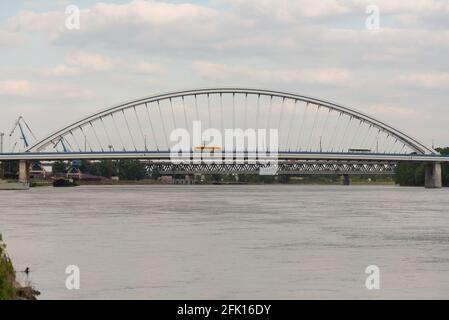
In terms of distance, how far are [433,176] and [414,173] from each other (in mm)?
19027

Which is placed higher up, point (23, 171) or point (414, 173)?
point (414, 173)

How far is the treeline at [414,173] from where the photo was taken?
6004 inches

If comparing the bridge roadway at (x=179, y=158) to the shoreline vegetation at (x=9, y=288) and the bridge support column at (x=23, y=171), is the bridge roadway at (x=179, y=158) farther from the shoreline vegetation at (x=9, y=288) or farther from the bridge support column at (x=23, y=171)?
the shoreline vegetation at (x=9, y=288)

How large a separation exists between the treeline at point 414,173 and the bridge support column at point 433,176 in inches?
352

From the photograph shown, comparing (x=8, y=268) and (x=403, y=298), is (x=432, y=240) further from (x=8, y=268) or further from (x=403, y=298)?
(x=8, y=268)

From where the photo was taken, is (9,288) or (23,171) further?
(23,171)

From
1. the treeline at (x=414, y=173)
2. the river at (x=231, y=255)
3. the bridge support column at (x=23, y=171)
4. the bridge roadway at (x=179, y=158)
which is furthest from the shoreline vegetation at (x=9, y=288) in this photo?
the treeline at (x=414, y=173)

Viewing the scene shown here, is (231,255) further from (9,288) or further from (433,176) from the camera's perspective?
(433,176)

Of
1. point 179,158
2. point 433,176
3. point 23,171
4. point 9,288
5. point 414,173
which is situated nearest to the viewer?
point 9,288

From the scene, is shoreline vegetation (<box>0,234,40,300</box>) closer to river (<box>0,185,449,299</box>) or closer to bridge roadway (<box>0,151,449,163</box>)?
river (<box>0,185,449,299</box>)

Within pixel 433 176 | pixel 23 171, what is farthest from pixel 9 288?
pixel 433 176

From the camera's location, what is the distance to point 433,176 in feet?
461
